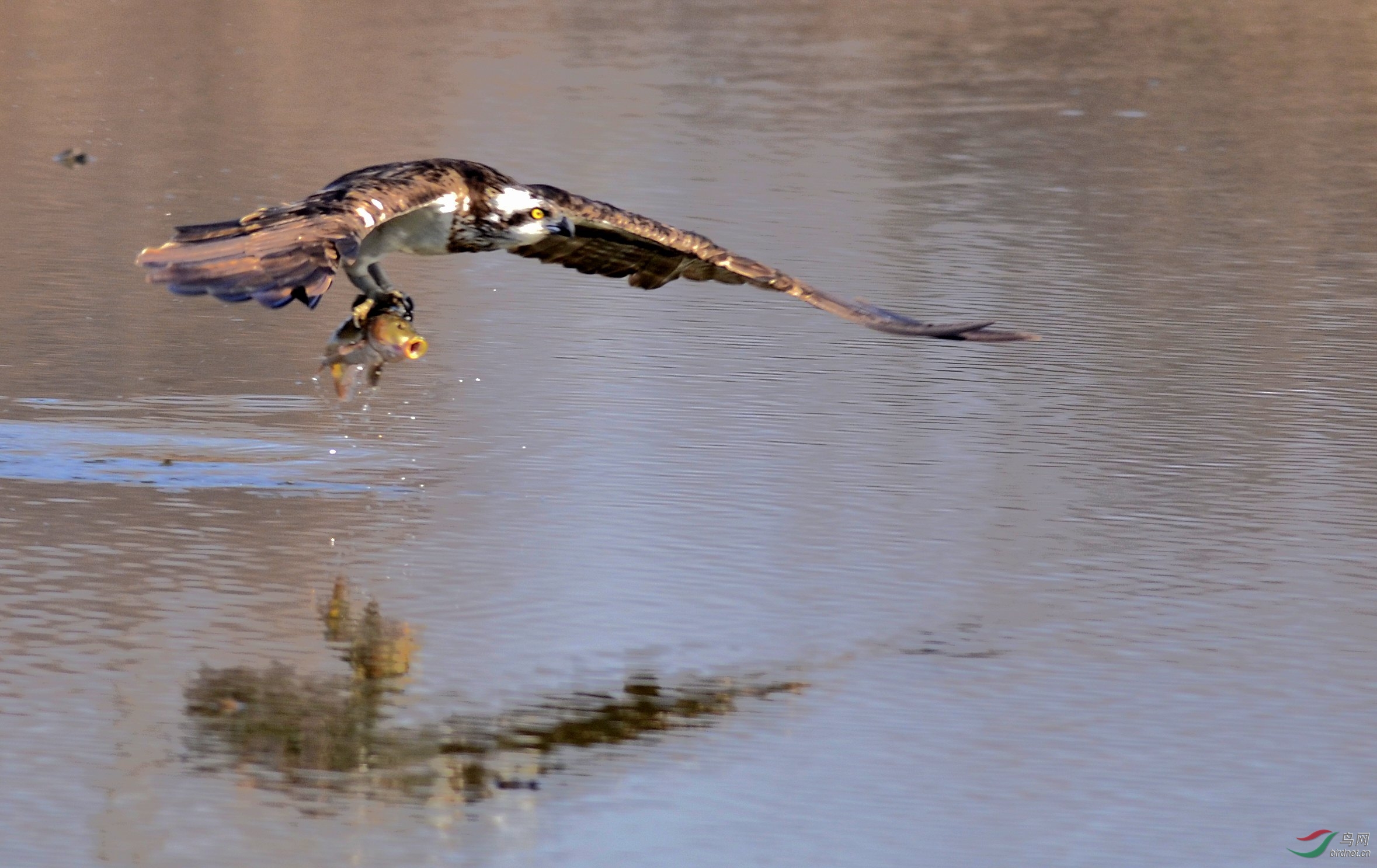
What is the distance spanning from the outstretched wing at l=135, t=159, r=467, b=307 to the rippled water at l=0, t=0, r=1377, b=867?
1131 millimetres

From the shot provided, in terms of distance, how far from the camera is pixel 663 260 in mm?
10266

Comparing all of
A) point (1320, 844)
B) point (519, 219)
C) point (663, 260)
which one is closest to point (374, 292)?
point (519, 219)

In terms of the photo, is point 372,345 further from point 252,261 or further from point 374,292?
point 252,261

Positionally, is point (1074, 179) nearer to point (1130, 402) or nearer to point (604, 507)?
point (1130, 402)

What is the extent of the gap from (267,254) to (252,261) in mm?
62

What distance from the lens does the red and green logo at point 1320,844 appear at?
6281 mm

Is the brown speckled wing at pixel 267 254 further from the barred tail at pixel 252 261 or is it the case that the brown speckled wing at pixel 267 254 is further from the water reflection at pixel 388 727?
the water reflection at pixel 388 727

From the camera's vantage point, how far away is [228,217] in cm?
1500

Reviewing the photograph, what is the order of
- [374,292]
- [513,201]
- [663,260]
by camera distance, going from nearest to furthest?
[374,292]
[513,201]
[663,260]

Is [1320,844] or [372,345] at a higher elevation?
[372,345]

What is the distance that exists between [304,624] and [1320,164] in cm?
1312

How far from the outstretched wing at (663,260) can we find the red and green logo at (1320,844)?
2.89m

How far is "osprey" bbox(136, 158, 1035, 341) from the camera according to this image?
7.41 meters

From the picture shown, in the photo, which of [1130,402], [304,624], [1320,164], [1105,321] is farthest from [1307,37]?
[304,624]
